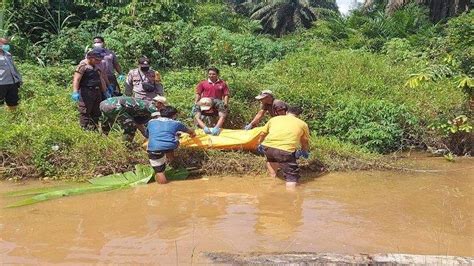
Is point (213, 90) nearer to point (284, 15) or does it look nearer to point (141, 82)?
point (141, 82)

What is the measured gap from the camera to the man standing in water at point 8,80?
331 inches

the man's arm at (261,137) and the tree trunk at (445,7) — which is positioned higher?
the tree trunk at (445,7)

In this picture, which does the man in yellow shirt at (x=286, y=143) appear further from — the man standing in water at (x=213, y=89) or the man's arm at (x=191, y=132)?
the man standing in water at (x=213, y=89)

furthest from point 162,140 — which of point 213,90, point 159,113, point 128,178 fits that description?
point 213,90

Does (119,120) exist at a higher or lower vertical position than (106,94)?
lower

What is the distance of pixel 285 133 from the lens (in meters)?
6.97

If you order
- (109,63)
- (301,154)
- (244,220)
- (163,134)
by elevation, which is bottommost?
(244,220)

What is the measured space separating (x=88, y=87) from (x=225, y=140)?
2111mm

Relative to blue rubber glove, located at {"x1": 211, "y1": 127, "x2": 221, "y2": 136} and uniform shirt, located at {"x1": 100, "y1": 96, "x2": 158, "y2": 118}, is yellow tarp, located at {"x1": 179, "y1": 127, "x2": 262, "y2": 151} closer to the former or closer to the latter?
blue rubber glove, located at {"x1": 211, "y1": 127, "x2": 221, "y2": 136}

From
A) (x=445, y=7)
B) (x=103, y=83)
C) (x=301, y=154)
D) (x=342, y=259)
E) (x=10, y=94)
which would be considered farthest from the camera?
(x=445, y=7)

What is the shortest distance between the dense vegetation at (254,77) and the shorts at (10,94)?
0.19 metres

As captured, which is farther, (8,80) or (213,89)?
(8,80)

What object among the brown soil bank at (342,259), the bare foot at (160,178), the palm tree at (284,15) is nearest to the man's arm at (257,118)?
the bare foot at (160,178)

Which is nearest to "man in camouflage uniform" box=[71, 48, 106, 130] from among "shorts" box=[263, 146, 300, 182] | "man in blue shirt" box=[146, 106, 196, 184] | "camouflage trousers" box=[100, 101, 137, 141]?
"camouflage trousers" box=[100, 101, 137, 141]
